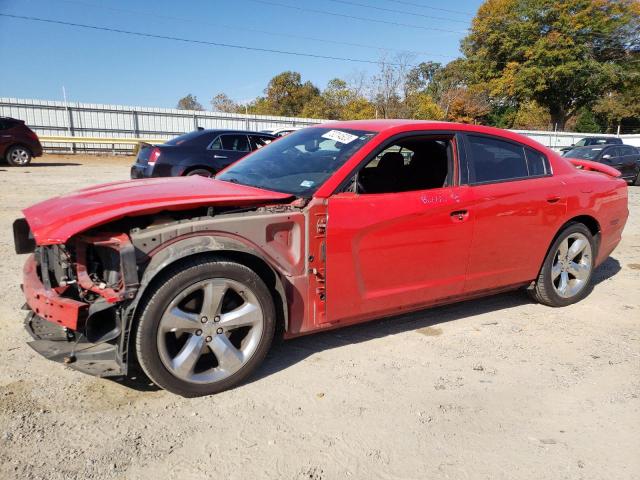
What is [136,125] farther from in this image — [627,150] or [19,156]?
[627,150]

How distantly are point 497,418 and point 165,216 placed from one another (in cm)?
223

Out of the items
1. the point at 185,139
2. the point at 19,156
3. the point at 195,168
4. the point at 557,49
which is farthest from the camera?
the point at 557,49

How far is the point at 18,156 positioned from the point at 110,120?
10315 millimetres

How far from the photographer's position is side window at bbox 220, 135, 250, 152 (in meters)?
10.2

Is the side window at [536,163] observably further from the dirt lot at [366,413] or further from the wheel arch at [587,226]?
the dirt lot at [366,413]

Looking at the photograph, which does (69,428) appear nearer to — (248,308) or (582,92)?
(248,308)

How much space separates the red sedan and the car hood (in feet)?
0.04

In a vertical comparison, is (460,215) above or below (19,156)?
above

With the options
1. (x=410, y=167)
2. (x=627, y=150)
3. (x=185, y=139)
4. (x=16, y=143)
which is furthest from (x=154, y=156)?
(x=627, y=150)

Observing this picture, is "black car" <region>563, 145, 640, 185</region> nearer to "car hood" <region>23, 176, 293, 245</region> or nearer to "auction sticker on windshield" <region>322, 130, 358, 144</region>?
"auction sticker on windshield" <region>322, 130, 358, 144</region>

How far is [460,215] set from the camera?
3580 millimetres

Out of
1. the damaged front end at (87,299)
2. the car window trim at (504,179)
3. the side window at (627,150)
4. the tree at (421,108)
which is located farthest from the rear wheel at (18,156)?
the tree at (421,108)

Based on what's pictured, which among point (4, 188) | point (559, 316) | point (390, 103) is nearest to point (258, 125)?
point (390, 103)

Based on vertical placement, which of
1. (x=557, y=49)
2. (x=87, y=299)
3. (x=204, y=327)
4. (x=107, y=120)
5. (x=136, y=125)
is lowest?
(x=204, y=327)
